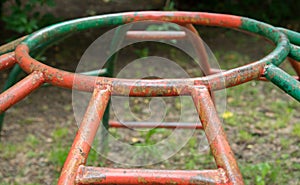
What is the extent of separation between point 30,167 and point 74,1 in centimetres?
246

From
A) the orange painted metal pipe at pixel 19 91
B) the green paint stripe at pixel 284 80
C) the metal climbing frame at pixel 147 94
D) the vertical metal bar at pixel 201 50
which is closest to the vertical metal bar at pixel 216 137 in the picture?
the metal climbing frame at pixel 147 94

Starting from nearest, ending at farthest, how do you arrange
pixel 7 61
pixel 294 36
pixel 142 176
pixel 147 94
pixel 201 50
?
pixel 142 176 < pixel 147 94 < pixel 7 61 < pixel 294 36 < pixel 201 50

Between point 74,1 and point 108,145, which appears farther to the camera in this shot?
point 74,1

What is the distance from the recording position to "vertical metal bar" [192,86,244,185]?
0.85 metres

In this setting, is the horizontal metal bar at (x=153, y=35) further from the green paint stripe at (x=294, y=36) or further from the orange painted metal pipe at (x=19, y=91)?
the orange painted metal pipe at (x=19, y=91)

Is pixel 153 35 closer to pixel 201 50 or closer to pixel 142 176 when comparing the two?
pixel 201 50

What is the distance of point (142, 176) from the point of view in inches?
34.0

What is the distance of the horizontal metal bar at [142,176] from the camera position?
2.81ft

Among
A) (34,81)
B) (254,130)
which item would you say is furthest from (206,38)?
(34,81)

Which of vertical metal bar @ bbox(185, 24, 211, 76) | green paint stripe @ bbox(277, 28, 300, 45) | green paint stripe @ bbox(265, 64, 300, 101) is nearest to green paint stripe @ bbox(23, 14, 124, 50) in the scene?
vertical metal bar @ bbox(185, 24, 211, 76)

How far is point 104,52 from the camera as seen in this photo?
3.66 m

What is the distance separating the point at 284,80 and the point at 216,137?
233 millimetres

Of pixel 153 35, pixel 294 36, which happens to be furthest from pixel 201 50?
pixel 294 36

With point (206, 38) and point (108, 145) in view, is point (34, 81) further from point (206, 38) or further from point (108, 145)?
point (206, 38)
